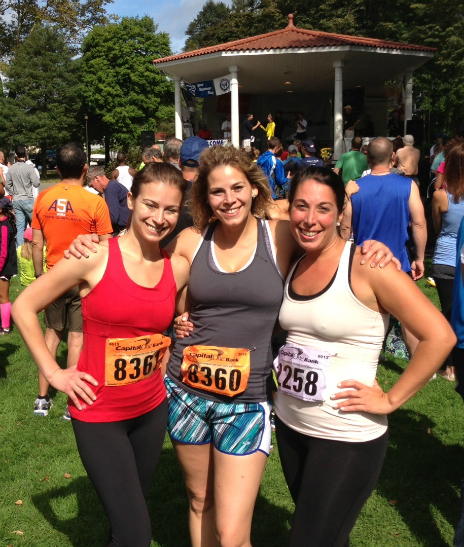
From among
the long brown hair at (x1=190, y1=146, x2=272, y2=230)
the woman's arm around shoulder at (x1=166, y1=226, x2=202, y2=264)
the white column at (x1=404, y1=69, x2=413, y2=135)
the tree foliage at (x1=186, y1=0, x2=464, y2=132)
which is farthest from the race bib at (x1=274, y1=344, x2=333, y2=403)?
the tree foliage at (x1=186, y1=0, x2=464, y2=132)

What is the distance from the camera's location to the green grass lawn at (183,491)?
350 cm

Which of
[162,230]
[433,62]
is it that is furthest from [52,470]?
[433,62]

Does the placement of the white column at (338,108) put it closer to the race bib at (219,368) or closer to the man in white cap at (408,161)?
the man in white cap at (408,161)

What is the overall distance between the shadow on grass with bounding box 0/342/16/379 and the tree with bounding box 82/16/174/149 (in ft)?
136

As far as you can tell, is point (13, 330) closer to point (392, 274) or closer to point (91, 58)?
point (392, 274)

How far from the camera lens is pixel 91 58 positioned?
4831 centimetres

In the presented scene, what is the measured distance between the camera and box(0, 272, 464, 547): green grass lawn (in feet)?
11.5

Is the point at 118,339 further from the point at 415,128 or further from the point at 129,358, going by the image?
the point at 415,128

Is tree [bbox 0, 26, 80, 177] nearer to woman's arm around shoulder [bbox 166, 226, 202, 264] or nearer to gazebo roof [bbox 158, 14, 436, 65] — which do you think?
gazebo roof [bbox 158, 14, 436, 65]

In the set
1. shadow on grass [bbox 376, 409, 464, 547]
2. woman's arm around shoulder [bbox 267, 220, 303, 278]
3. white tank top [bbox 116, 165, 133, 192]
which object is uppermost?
white tank top [bbox 116, 165, 133, 192]

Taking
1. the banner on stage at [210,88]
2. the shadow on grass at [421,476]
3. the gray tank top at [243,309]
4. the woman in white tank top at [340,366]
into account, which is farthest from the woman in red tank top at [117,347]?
the banner on stage at [210,88]

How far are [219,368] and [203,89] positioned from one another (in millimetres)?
20593

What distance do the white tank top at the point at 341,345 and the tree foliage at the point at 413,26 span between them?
23063mm

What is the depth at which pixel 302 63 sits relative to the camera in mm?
20578
